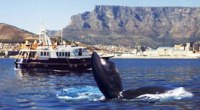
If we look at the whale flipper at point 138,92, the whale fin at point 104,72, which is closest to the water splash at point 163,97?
the whale flipper at point 138,92

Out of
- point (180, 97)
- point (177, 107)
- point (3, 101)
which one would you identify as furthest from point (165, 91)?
point (3, 101)

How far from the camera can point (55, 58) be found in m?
99.9

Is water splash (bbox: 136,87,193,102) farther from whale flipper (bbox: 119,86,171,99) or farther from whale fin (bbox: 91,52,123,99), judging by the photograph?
whale fin (bbox: 91,52,123,99)

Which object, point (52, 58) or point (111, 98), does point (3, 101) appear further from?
point (52, 58)

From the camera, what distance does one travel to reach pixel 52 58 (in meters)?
100

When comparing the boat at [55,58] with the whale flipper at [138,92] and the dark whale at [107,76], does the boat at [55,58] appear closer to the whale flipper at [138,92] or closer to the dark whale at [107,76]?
the whale flipper at [138,92]

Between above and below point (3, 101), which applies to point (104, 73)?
above

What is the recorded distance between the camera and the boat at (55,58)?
320 ft

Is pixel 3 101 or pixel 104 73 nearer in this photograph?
pixel 104 73

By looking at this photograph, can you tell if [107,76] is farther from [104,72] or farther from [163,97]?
[163,97]

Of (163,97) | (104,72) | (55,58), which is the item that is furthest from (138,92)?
(55,58)

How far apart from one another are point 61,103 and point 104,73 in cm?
546

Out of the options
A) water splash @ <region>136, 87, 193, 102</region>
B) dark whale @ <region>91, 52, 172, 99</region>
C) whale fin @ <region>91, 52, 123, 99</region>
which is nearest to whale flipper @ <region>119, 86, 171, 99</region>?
water splash @ <region>136, 87, 193, 102</region>

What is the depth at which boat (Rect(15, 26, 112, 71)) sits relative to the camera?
9756 cm
